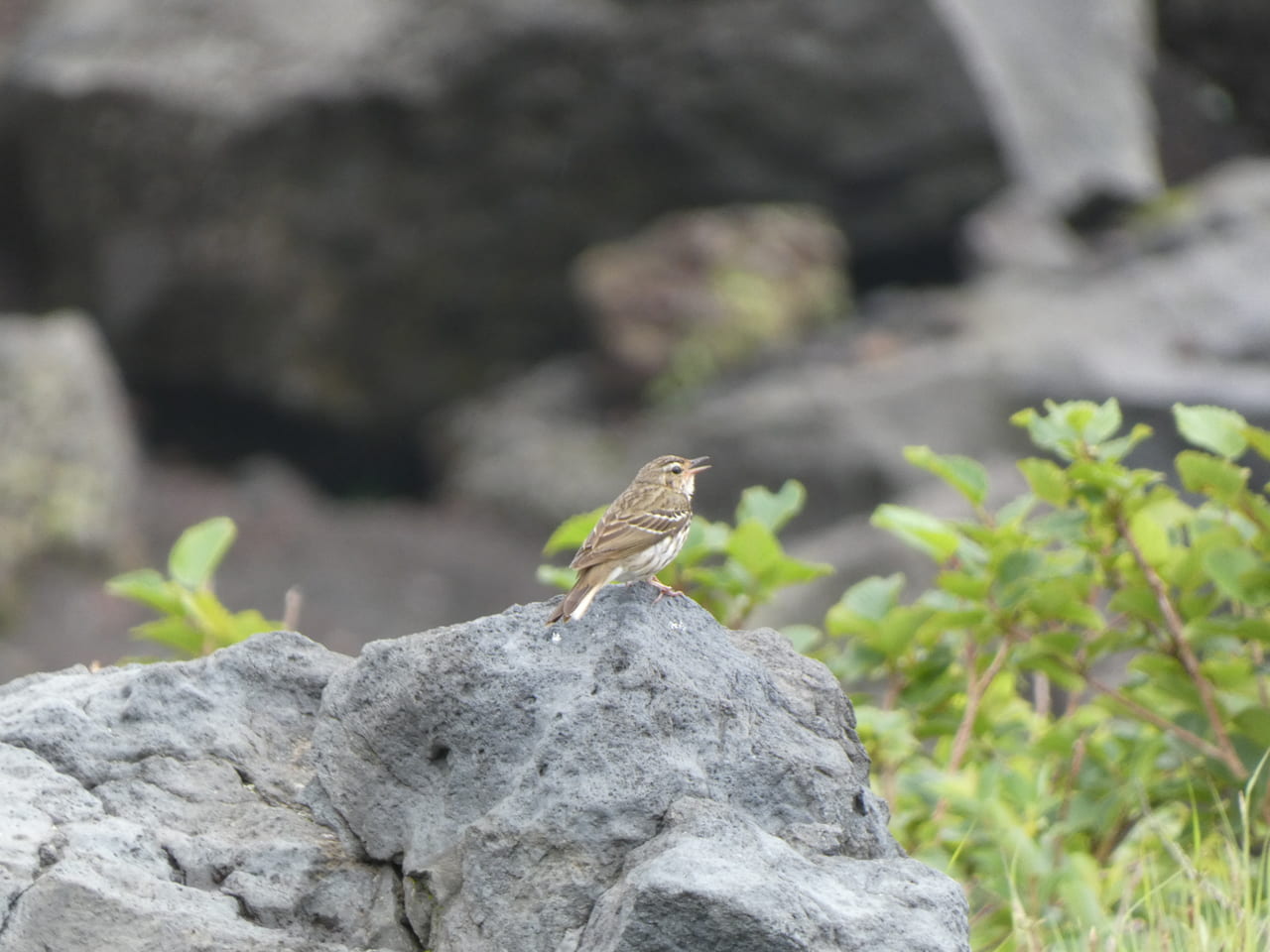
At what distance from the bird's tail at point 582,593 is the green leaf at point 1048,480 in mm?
1134

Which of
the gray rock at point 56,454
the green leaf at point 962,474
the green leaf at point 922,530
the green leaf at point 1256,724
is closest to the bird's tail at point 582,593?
the green leaf at point 922,530

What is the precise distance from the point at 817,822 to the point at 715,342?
10.8 m

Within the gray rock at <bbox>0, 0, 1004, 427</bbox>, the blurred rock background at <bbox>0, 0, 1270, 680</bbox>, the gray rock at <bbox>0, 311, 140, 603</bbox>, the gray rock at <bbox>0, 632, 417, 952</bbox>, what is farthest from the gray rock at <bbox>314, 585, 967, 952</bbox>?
the gray rock at <bbox>0, 0, 1004, 427</bbox>

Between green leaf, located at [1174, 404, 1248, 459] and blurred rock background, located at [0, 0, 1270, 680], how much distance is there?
7.14m

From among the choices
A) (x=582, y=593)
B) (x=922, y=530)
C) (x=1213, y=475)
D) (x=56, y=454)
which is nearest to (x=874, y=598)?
(x=922, y=530)

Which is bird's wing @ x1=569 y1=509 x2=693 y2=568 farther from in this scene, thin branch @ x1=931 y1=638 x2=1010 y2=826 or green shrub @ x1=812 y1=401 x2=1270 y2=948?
thin branch @ x1=931 y1=638 x2=1010 y2=826

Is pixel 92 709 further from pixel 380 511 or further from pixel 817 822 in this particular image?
pixel 380 511

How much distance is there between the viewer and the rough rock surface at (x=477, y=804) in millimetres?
2449

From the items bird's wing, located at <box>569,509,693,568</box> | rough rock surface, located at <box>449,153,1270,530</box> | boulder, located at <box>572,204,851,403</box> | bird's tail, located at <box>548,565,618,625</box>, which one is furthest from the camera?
boulder, located at <box>572,204,851,403</box>

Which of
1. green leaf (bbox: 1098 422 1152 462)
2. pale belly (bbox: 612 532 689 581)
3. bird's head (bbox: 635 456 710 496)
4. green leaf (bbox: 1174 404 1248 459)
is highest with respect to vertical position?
bird's head (bbox: 635 456 710 496)

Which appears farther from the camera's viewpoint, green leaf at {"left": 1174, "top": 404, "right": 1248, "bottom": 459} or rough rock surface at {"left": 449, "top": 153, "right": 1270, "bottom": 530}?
rough rock surface at {"left": 449, "top": 153, "right": 1270, "bottom": 530}

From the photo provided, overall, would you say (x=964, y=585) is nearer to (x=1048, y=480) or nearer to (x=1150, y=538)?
(x=1048, y=480)

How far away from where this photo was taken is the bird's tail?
9.42 ft

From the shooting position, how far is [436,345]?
45.2ft
